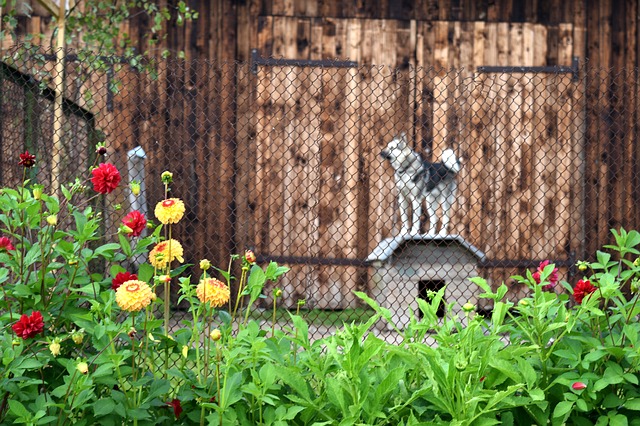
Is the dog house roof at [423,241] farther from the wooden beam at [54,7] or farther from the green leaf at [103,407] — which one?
the green leaf at [103,407]

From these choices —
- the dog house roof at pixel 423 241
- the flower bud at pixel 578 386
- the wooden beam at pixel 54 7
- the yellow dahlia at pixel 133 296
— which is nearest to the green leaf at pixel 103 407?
the yellow dahlia at pixel 133 296

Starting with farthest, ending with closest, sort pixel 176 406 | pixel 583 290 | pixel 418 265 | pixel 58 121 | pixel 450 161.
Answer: pixel 450 161
pixel 418 265
pixel 58 121
pixel 583 290
pixel 176 406

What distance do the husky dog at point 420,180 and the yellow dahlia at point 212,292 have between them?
453 cm

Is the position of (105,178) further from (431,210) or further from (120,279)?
(431,210)

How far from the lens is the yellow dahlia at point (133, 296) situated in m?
2.41

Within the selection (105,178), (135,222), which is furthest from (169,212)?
(105,178)

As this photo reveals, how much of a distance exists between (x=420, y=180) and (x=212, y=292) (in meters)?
4.79

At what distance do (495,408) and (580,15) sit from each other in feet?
20.7

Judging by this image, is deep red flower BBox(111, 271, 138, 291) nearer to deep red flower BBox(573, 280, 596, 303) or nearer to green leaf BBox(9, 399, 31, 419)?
green leaf BBox(9, 399, 31, 419)

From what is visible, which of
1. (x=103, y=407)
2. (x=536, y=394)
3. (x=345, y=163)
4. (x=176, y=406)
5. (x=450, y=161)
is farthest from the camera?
(x=345, y=163)

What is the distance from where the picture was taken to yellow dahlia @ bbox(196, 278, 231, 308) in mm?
2539

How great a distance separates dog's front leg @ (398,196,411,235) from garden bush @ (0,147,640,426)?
13.8ft

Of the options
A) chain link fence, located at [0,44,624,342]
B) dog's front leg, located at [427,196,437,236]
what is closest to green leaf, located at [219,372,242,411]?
dog's front leg, located at [427,196,437,236]

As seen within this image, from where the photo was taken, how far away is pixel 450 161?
282 inches
